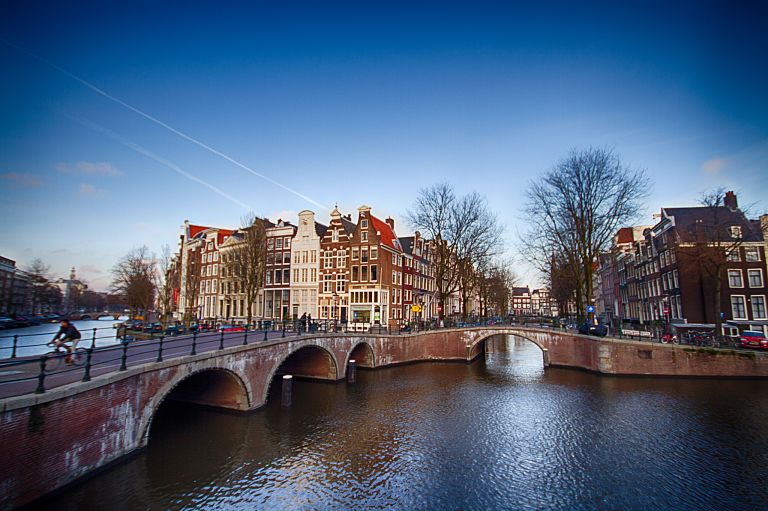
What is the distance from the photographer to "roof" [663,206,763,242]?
34.4 m

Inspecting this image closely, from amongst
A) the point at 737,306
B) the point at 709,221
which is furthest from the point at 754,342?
the point at 709,221


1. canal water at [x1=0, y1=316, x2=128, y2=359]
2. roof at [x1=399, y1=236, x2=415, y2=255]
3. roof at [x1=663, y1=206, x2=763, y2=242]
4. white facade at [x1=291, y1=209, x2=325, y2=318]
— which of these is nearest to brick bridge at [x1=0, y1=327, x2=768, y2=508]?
canal water at [x1=0, y1=316, x2=128, y2=359]

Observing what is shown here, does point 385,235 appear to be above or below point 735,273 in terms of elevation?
above

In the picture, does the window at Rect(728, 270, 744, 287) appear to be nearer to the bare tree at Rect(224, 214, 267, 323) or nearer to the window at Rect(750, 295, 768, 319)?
the window at Rect(750, 295, 768, 319)

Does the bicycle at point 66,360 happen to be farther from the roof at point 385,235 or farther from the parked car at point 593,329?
the parked car at point 593,329

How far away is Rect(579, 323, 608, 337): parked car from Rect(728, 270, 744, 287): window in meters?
15.9

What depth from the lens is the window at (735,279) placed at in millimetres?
36625

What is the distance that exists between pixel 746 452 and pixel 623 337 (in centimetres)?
1668

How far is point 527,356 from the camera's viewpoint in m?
42.3

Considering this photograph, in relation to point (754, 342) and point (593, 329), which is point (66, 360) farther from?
point (754, 342)

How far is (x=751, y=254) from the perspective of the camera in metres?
36.5

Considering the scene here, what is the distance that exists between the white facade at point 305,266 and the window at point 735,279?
42.0 meters

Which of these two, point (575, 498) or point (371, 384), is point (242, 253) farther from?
point (575, 498)

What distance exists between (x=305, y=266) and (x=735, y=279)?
4427 cm
